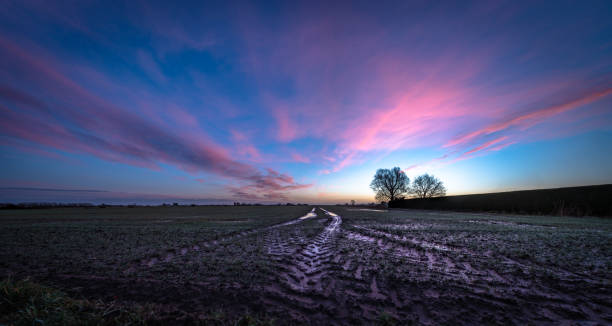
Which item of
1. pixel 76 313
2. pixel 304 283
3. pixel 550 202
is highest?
pixel 550 202

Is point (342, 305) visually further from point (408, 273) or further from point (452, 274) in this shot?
point (452, 274)

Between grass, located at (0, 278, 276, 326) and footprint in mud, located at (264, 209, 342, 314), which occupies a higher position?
grass, located at (0, 278, 276, 326)

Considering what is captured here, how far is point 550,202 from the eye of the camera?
26.4 m

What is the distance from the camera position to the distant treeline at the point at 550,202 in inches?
878

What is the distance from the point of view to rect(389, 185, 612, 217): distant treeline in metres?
22.3

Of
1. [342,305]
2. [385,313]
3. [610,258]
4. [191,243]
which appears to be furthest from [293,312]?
[610,258]

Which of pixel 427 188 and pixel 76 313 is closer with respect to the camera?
pixel 76 313

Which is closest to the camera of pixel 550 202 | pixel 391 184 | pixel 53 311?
pixel 53 311

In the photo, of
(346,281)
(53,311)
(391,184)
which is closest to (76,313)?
(53,311)

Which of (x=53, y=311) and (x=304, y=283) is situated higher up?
(x=53, y=311)

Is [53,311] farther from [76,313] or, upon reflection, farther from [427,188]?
[427,188]

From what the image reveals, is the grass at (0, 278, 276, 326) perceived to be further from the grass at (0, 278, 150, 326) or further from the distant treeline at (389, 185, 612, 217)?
the distant treeline at (389, 185, 612, 217)

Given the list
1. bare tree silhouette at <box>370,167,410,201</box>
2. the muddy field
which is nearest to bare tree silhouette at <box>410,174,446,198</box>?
bare tree silhouette at <box>370,167,410,201</box>

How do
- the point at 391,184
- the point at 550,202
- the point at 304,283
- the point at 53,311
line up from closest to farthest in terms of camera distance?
the point at 53,311, the point at 304,283, the point at 550,202, the point at 391,184
